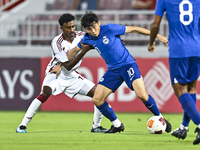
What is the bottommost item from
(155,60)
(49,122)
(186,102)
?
(49,122)

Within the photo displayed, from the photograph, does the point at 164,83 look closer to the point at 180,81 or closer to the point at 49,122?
the point at 49,122

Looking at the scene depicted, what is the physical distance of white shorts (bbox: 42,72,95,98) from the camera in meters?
7.65

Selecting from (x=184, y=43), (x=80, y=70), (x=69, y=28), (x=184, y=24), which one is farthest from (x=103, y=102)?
(x=80, y=70)

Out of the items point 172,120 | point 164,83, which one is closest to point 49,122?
point 172,120

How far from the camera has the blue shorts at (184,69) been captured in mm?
5363

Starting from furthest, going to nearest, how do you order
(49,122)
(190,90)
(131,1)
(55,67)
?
(131,1) < (49,122) < (55,67) < (190,90)

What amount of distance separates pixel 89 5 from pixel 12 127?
25.6 ft

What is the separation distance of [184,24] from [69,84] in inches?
119

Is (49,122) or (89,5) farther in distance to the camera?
(89,5)

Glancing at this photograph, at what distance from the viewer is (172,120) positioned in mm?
9602

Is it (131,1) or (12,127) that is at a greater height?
(131,1)

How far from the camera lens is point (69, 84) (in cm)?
780

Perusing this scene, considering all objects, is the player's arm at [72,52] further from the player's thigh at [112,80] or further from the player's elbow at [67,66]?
the player's thigh at [112,80]

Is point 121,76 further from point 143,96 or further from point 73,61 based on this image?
point 73,61
